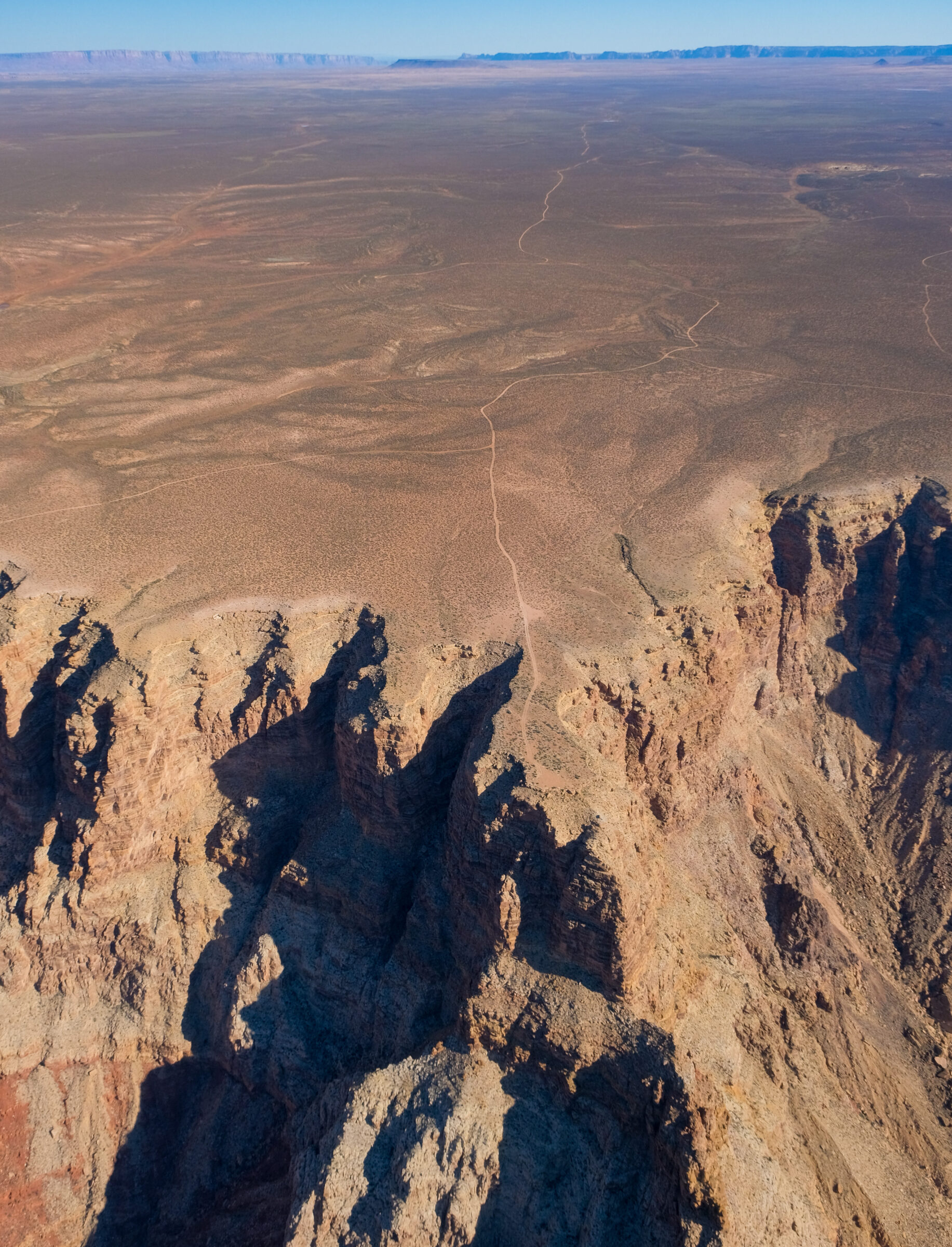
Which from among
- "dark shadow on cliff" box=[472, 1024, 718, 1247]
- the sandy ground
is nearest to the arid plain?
"dark shadow on cliff" box=[472, 1024, 718, 1247]

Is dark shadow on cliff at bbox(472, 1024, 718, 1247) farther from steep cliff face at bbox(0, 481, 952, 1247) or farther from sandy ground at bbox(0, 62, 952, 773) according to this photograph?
sandy ground at bbox(0, 62, 952, 773)

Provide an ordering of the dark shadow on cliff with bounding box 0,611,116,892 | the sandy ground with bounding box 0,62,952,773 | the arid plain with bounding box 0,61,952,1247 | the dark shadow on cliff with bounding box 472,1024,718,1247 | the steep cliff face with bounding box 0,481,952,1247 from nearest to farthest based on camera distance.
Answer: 1. the dark shadow on cliff with bounding box 472,1024,718,1247
2. the steep cliff face with bounding box 0,481,952,1247
3. the arid plain with bounding box 0,61,952,1247
4. the dark shadow on cliff with bounding box 0,611,116,892
5. the sandy ground with bounding box 0,62,952,773

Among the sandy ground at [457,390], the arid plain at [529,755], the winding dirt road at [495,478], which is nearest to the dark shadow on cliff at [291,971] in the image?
the arid plain at [529,755]

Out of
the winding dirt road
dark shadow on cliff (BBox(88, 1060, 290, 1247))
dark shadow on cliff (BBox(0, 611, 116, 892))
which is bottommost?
dark shadow on cliff (BBox(88, 1060, 290, 1247))

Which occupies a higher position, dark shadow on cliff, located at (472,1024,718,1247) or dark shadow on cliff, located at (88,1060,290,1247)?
dark shadow on cliff, located at (472,1024,718,1247)

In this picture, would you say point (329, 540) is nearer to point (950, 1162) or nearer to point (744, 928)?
point (744, 928)

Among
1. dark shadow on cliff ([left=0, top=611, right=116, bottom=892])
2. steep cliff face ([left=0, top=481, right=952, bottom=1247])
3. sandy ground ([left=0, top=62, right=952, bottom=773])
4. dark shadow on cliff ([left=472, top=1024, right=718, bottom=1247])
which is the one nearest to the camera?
dark shadow on cliff ([left=472, top=1024, right=718, bottom=1247])

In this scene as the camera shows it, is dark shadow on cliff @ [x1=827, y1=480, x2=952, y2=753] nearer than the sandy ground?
No
